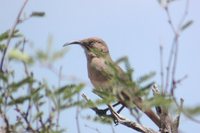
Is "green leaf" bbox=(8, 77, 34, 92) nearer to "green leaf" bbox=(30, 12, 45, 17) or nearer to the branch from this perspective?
"green leaf" bbox=(30, 12, 45, 17)

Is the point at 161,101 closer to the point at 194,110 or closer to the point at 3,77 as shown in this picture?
the point at 194,110

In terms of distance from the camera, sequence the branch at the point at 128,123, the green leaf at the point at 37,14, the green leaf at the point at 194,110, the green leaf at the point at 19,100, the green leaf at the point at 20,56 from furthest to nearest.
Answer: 1. the branch at the point at 128,123
2. the green leaf at the point at 37,14
3. the green leaf at the point at 19,100
4. the green leaf at the point at 194,110
5. the green leaf at the point at 20,56

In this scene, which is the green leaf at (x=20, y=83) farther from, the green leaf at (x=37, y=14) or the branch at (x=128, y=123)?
the branch at (x=128, y=123)

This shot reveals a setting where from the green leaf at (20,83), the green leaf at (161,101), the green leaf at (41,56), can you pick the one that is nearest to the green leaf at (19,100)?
the green leaf at (20,83)

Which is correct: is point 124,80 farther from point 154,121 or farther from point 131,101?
point 154,121

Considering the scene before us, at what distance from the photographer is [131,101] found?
10.6ft

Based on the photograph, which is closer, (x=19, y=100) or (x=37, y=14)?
(x=19, y=100)

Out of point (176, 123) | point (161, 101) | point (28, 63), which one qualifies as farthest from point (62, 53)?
point (176, 123)

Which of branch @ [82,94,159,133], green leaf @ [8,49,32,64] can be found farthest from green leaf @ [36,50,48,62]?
branch @ [82,94,159,133]

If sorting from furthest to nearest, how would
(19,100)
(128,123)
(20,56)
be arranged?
(128,123), (19,100), (20,56)

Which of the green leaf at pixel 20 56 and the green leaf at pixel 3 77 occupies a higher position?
the green leaf at pixel 20 56

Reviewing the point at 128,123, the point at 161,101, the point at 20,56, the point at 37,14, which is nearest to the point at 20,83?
the point at 20,56

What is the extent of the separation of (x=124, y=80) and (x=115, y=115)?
8.39ft

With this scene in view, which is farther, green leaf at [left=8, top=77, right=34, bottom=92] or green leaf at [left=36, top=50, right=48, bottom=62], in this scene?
green leaf at [left=8, top=77, right=34, bottom=92]
